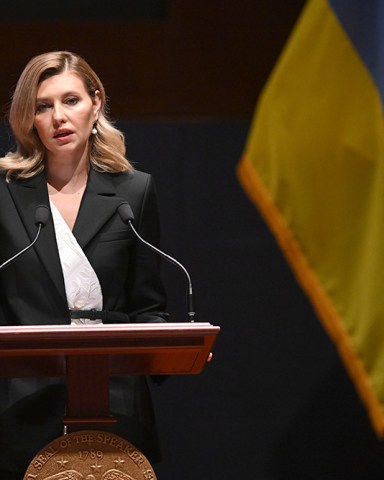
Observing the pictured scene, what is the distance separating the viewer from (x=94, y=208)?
290 centimetres

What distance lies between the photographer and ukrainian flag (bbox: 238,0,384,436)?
→ 1748mm

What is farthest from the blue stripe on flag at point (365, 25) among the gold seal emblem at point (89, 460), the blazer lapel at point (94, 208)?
the blazer lapel at point (94, 208)

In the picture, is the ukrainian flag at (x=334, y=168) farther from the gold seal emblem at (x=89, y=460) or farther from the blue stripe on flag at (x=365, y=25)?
the gold seal emblem at (x=89, y=460)

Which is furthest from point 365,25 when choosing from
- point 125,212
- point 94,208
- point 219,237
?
point 219,237

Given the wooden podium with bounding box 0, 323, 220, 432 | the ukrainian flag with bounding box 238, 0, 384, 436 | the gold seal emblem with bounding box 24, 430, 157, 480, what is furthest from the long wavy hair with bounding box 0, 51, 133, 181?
the ukrainian flag with bounding box 238, 0, 384, 436

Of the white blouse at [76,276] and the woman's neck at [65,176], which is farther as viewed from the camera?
the woman's neck at [65,176]

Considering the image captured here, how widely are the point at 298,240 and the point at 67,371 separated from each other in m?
0.79

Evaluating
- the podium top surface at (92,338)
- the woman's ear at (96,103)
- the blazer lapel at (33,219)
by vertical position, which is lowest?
the blazer lapel at (33,219)

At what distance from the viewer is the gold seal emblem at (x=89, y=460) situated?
235 cm

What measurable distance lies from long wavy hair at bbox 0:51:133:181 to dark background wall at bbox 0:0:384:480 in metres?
0.94

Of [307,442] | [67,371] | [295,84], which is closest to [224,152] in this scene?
[307,442]

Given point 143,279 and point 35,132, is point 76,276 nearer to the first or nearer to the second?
point 143,279

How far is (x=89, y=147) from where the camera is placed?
10.0 feet

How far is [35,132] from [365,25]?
1.33 metres
